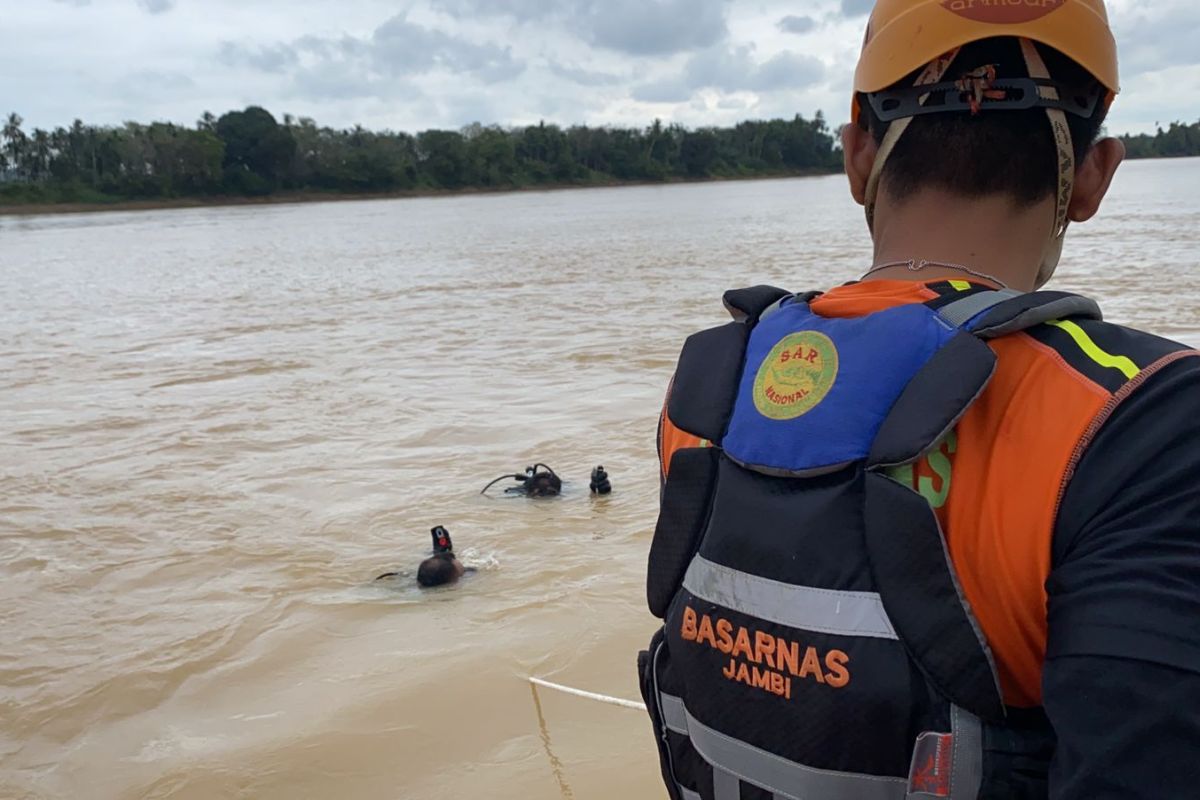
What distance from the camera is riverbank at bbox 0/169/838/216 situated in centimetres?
8031

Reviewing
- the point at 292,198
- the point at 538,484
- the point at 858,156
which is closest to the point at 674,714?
the point at 858,156

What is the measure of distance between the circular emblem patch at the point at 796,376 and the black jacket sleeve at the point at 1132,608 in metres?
0.36

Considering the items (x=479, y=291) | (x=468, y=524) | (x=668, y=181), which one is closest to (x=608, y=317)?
(x=479, y=291)

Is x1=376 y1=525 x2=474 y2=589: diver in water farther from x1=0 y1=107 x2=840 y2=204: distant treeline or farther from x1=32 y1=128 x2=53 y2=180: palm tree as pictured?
x1=32 y1=128 x2=53 y2=180: palm tree

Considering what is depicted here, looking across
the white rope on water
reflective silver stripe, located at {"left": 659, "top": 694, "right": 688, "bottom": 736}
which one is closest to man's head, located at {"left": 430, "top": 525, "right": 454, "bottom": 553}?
the white rope on water

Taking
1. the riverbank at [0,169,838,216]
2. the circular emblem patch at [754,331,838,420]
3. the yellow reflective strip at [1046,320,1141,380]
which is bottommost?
the circular emblem patch at [754,331,838,420]

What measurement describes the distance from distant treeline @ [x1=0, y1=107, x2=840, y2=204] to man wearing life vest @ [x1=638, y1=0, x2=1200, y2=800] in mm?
90938

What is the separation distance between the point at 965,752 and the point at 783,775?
26 centimetres

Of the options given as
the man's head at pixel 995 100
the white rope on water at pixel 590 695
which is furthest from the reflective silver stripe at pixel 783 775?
the white rope on water at pixel 590 695

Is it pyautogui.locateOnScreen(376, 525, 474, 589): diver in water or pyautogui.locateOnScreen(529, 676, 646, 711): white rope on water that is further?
pyautogui.locateOnScreen(376, 525, 474, 589): diver in water

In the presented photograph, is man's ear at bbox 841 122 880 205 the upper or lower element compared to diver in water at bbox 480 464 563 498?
upper

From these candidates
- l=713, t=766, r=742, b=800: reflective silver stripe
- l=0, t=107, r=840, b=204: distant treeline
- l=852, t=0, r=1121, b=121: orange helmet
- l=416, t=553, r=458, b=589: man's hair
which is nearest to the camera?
l=852, t=0, r=1121, b=121: orange helmet

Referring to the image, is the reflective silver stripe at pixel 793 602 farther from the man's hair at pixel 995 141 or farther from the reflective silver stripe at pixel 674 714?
the man's hair at pixel 995 141

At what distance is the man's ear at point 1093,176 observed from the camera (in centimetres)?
155
